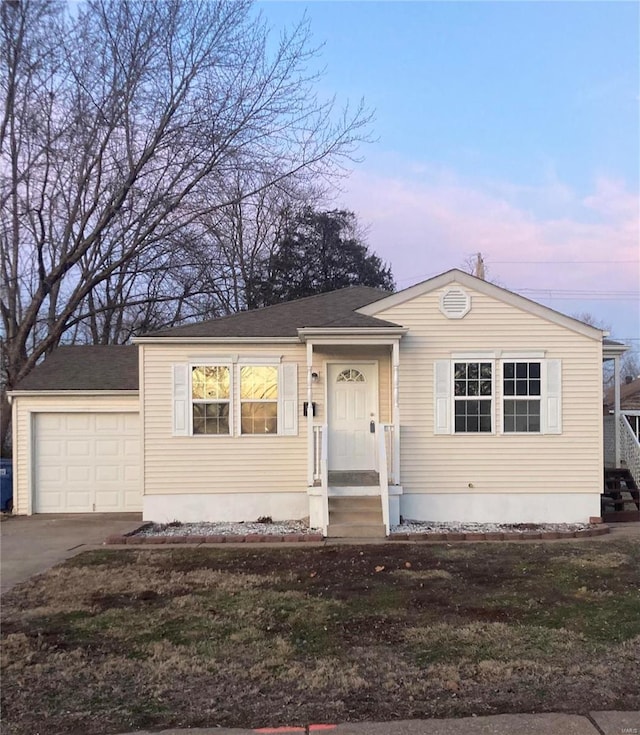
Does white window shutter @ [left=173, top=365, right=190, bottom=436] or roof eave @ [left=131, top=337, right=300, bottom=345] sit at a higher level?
roof eave @ [left=131, top=337, right=300, bottom=345]

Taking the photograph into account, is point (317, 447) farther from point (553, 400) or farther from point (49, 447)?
point (49, 447)

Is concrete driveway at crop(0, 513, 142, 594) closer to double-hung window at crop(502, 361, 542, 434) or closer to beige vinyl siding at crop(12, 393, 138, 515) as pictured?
beige vinyl siding at crop(12, 393, 138, 515)

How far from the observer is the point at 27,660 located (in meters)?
4.48

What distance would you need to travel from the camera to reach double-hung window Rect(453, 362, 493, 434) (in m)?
10.8

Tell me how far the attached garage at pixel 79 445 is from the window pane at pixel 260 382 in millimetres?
2764

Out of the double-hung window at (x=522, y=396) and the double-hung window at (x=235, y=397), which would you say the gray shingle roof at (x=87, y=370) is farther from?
the double-hung window at (x=522, y=396)

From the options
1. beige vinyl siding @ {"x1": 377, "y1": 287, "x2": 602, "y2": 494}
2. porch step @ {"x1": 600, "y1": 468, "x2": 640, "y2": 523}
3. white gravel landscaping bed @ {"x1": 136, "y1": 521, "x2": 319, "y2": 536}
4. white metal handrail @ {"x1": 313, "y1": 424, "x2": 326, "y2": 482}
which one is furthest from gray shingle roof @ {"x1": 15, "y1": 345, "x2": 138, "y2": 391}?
porch step @ {"x1": 600, "y1": 468, "x2": 640, "y2": 523}

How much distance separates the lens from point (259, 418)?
11141mm

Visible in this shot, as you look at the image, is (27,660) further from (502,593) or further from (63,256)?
(63,256)

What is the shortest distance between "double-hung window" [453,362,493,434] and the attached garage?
635 cm

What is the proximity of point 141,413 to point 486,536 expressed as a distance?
6147 mm

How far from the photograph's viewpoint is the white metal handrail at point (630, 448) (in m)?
12.0

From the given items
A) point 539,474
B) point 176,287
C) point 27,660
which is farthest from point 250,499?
point 176,287

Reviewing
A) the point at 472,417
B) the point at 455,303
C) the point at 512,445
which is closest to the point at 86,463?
the point at 472,417
